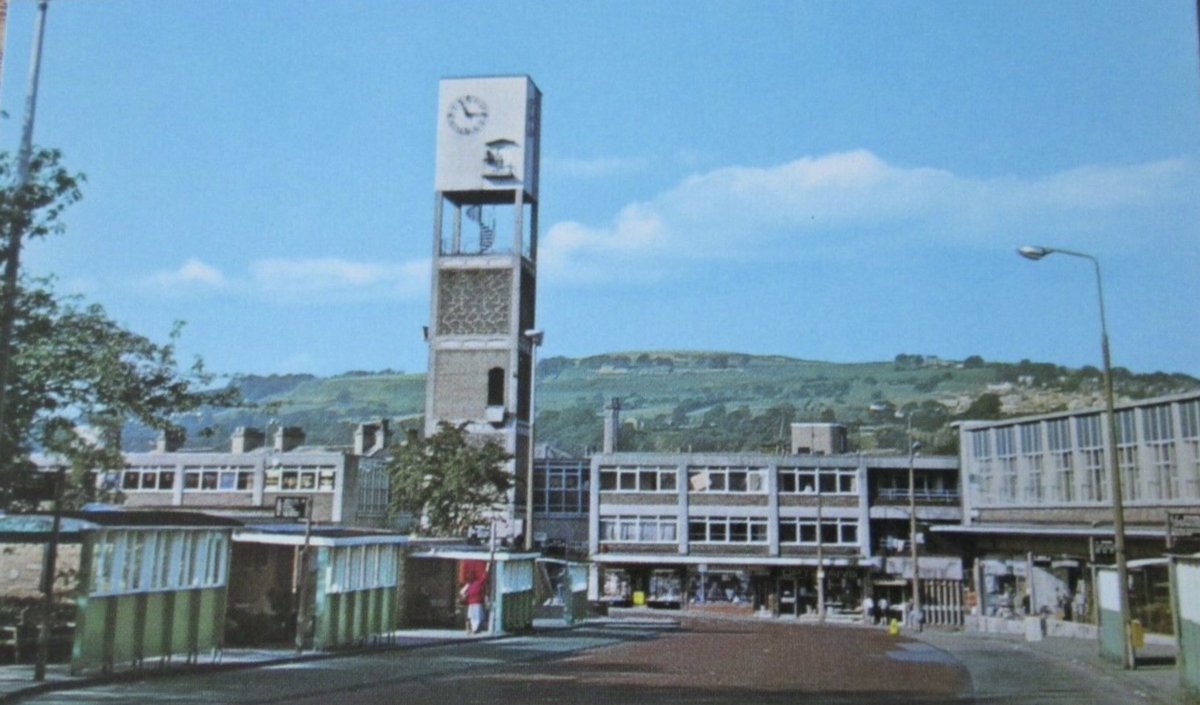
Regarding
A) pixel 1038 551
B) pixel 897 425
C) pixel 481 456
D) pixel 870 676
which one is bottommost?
pixel 870 676

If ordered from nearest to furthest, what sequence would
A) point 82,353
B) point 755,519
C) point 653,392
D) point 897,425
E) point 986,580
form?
point 82,353 < point 986,580 < point 755,519 < point 897,425 < point 653,392

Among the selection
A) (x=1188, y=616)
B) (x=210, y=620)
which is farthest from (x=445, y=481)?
(x=1188, y=616)

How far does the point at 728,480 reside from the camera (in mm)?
67875

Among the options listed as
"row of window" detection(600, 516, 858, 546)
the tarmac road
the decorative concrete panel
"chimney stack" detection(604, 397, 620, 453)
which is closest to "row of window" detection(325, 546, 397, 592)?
the tarmac road

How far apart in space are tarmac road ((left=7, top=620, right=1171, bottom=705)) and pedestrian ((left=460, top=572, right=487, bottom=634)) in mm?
1473

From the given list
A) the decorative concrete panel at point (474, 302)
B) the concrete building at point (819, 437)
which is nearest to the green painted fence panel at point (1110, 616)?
the decorative concrete panel at point (474, 302)

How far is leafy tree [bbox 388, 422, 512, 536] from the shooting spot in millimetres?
50281

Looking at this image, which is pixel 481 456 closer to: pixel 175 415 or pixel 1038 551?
pixel 1038 551

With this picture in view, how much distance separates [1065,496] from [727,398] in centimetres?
5336

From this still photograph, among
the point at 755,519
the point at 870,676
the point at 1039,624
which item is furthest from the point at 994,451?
the point at 870,676

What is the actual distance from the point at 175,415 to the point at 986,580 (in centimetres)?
4196

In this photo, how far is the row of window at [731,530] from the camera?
66.7m

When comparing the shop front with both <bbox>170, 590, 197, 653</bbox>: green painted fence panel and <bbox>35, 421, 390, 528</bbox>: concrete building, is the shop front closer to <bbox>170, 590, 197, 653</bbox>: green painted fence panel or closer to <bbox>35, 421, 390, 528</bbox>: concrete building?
<bbox>35, 421, 390, 528</bbox>: concrete building

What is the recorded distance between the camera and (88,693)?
640 inches
